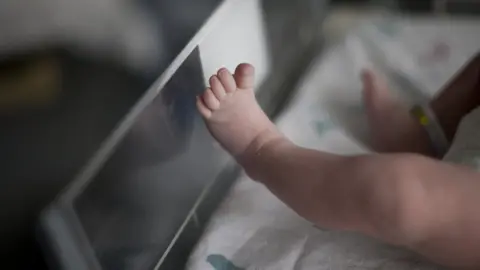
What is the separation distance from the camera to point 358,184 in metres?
0.55

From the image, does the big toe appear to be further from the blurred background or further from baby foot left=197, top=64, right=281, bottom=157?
the blurred background

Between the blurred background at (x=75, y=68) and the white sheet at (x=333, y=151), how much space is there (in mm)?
51

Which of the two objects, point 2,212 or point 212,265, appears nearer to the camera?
point 212,265

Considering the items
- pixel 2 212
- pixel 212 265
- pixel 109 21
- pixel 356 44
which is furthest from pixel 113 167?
pixel 109 21

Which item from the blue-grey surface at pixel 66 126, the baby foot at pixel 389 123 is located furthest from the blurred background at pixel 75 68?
the baby foot at pixel 389 123

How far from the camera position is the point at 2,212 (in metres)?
0.83

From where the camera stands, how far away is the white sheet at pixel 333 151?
61cm

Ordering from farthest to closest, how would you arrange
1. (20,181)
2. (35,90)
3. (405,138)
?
(35,90) → (20,181) → (405,138)

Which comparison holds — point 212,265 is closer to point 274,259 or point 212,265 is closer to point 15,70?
point 274,259

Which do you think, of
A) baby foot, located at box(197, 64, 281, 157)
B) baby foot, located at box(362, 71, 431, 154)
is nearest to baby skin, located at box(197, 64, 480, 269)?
baby foot, located at box(197, 64, 281, 157)

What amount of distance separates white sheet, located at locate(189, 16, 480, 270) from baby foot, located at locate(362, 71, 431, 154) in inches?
0.8

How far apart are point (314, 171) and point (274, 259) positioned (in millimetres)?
86

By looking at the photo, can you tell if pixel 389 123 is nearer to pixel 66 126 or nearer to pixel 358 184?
pixel 358 184

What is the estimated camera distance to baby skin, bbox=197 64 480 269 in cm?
53
